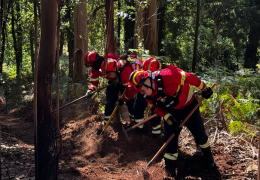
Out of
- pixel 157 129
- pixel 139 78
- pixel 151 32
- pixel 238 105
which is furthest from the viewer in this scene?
pixel 151 32

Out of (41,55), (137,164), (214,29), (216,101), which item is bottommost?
(137,164)

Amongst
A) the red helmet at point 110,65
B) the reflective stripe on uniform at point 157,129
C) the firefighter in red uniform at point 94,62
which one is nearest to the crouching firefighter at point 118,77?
the red helmet at point 110,65

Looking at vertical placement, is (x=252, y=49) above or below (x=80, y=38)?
below

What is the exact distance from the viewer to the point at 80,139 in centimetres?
647

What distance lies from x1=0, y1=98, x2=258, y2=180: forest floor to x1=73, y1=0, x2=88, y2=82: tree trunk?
396cm

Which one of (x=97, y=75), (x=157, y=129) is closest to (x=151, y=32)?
(x=97, y=75)

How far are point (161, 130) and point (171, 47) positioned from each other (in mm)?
7997

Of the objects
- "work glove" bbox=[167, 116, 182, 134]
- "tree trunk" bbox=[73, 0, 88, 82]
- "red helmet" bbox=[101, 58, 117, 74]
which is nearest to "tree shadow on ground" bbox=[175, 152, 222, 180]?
"work glove" bbox=[167, 116, 182, 134]

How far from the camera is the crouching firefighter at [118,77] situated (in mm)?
5754

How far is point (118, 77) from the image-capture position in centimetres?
596

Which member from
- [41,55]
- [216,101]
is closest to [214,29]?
[216,101]

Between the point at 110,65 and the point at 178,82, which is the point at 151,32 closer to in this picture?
the point at 110,65

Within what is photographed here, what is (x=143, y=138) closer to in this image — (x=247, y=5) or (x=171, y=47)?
(x=171, y=47)

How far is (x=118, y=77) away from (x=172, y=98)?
6.49 ft
